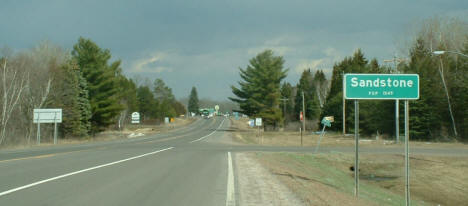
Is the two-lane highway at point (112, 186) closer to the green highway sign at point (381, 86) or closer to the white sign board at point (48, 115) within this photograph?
the green highway sign at point (381, 86)

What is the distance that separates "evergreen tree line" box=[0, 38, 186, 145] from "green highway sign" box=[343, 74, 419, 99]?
41499 millimetres

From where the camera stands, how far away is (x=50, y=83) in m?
53.9

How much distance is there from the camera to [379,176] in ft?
78.2

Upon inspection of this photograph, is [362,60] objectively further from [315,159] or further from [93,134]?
[315,159]

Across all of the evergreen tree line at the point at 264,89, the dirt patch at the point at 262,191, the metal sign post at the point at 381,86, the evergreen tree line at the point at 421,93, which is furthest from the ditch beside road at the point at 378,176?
the evergreen tree line at the point at 264,89

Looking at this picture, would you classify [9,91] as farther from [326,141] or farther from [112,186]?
[112,186]

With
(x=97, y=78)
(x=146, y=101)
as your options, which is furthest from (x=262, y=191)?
(x=146, y=101)

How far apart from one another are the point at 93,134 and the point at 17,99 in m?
20.2

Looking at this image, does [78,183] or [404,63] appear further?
[404,63]

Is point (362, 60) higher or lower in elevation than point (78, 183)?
higher

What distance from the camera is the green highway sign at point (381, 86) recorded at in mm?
10758

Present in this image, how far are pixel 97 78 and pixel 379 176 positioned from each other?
5022cm

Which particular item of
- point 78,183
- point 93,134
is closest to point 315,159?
point 78,183

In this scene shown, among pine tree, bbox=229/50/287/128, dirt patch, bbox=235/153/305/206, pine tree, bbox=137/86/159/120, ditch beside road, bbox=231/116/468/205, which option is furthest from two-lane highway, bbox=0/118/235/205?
pine tree, bbox=137/86/159/120
